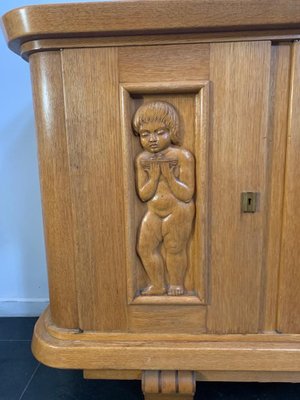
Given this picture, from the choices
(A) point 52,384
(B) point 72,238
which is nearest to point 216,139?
(B) point 72,238

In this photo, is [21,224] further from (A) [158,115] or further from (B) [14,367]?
(A) [158,115]

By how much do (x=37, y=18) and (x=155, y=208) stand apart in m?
0.35

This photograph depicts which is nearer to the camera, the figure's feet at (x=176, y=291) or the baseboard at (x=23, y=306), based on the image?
the figure's feet at (x=176, y=291)

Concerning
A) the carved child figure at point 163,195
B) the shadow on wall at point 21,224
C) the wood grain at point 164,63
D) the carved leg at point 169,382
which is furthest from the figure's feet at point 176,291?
the shadow on wall at point 21,224

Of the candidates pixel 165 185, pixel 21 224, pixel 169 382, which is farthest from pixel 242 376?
pixel 21 224

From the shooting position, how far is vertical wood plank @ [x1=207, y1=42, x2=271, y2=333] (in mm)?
530

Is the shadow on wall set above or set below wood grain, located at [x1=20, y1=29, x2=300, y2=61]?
below

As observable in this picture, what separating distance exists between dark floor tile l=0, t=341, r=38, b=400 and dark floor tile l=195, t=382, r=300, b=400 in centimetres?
41

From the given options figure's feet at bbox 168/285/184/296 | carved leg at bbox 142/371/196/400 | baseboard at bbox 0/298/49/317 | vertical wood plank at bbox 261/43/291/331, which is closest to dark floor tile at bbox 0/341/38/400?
baseboard at bbox 0/298/49/317

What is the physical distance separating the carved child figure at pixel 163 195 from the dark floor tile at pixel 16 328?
0.55 meters

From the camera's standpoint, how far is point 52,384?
2.56 feet

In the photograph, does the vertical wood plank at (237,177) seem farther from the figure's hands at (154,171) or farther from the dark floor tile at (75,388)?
the dark floor tile at (75,388)

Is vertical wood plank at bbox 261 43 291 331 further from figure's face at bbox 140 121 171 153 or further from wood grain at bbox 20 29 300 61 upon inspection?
figure's face at bbox 140 121 171 153

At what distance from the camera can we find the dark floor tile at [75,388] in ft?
2.43
